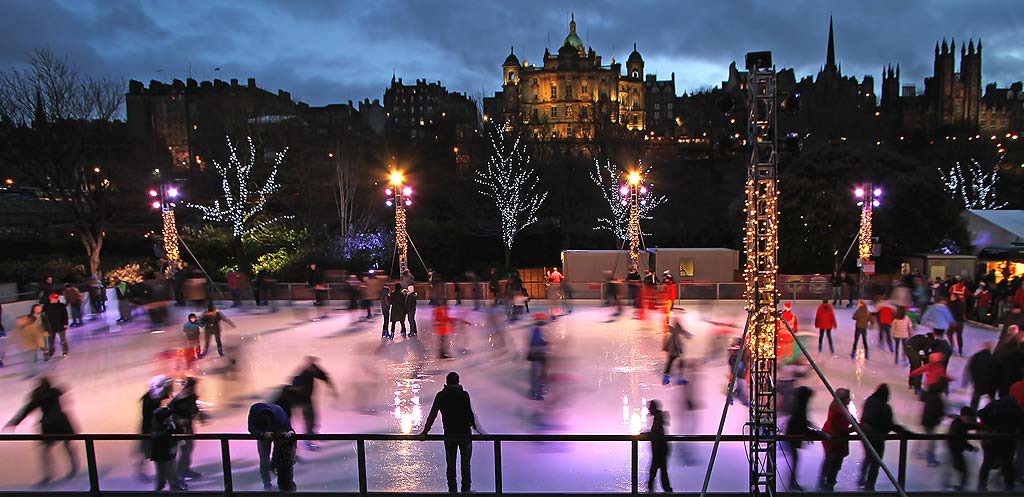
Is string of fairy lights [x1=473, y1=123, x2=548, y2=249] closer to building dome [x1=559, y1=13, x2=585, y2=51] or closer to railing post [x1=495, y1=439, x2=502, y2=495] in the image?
railing post [x1=495, y1=439, x2=502, y2=495]

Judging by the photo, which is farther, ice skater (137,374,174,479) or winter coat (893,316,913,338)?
winter coat (893,316,913,338)

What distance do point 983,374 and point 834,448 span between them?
356 cm

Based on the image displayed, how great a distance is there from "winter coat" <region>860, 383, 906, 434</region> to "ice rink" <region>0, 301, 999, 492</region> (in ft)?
0.73

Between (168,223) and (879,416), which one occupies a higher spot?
(168,223)

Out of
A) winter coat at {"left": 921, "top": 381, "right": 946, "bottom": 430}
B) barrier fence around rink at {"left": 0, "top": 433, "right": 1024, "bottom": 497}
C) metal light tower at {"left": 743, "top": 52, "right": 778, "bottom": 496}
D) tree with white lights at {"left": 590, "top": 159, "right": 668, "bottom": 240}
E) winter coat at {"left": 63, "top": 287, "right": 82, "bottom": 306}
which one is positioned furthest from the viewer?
tree with white lights at {"left": 590, "top": 159, "right": 668, "bottom": 240}

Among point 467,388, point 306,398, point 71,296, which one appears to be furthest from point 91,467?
point 71,296

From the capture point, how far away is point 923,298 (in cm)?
1298

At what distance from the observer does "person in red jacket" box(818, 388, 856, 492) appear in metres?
5.62

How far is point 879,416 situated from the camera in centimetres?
582

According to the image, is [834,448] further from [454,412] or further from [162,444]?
[162,444]

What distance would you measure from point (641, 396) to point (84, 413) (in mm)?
8189

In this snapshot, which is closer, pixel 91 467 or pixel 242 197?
pixel 91 467

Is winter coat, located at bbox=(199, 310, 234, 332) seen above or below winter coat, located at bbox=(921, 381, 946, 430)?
above

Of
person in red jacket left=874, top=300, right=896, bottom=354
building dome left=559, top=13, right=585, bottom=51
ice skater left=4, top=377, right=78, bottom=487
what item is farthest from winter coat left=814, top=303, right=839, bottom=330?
building dome left=559, top=13, right=585, bottom=51
